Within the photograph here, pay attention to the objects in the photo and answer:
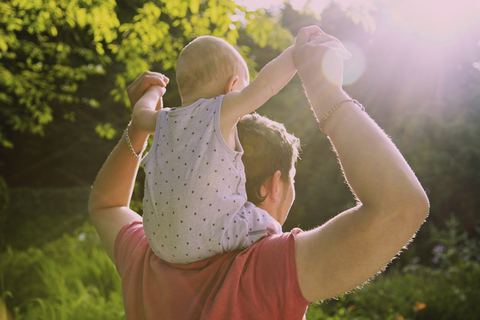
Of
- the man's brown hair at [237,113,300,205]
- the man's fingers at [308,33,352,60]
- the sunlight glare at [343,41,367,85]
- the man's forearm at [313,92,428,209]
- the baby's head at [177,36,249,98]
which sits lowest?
the sunlight glare at [343,41,367,85]

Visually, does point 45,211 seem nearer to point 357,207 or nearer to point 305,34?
point 305,34

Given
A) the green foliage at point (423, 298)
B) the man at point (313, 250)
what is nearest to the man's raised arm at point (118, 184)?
the man at point (313, 250)

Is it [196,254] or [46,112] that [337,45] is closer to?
[196,254]

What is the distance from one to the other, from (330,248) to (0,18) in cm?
431

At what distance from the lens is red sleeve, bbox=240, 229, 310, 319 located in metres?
0.97

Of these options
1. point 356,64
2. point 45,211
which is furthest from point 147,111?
point 45,211

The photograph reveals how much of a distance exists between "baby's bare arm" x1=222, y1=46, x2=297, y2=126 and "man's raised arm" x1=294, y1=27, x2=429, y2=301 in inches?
3.3

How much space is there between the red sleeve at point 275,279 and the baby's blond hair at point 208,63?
0.58 metres

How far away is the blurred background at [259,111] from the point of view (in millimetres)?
3422

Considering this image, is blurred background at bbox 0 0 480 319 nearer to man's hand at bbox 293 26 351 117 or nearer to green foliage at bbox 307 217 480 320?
green foliage at bbox 307 217 480 320

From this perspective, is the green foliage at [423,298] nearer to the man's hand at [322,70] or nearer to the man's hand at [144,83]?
the man's hand at [144,83]

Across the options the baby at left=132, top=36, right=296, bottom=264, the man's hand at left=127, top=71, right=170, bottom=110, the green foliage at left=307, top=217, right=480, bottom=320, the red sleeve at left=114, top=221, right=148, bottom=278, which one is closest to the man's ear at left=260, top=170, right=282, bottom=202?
the baby at left=132, top=36, right=296, bottom=264

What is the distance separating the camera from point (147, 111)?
4.37 ft

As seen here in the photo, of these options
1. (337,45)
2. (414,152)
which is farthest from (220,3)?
(414,152)
